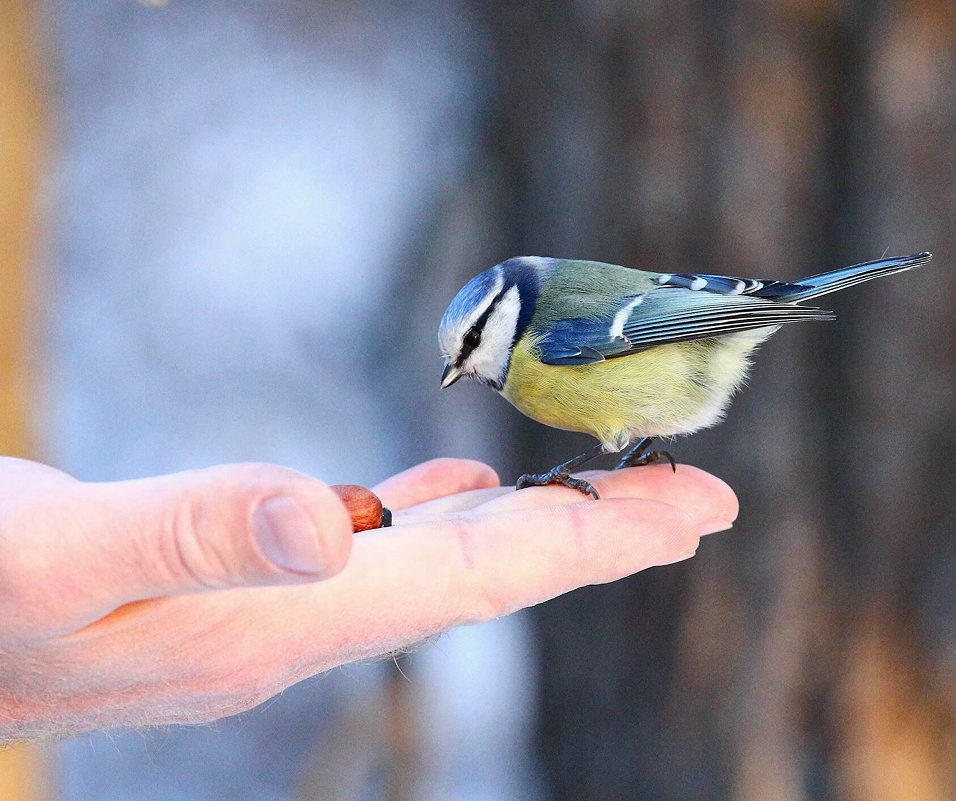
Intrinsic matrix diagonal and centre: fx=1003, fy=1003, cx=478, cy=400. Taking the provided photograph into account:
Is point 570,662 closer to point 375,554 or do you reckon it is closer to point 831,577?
point 831,577

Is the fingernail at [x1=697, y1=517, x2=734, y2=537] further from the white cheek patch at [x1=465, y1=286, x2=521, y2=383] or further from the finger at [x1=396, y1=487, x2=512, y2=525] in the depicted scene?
the white cheek patch at [x1=465, y1=286, x2=521, y2=383]

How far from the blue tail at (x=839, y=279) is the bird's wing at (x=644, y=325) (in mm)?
25

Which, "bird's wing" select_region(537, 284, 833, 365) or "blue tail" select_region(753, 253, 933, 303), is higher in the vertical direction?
"blue tail" select_region(753, 253, 933, 303)

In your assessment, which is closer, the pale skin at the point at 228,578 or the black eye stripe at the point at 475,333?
the pale skin at the point at 228,578

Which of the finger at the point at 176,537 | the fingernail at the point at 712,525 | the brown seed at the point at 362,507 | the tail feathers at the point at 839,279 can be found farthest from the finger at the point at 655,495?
the finger at the point at 176,537

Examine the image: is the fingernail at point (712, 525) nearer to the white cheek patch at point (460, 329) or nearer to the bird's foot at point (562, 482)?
the bird's foot at point (562, 482)

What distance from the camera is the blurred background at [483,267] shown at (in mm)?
1357

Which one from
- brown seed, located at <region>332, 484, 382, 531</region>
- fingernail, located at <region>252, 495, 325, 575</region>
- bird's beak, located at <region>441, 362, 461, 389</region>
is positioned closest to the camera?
fingernail, located at <region>252, 495, 325, 575</region>

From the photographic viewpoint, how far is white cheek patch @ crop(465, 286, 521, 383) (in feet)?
4.05

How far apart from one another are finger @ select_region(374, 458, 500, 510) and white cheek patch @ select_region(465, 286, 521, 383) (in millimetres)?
122

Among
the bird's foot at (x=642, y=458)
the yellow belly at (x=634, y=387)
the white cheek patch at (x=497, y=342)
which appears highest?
the white cheek patch at (x=497, y=342)

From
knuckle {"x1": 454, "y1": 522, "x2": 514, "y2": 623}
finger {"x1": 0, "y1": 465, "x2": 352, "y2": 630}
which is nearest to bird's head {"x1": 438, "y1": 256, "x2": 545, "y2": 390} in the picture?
knuckle {"x1": 454, "y1": 522, "x2": 514, "y2": 623}

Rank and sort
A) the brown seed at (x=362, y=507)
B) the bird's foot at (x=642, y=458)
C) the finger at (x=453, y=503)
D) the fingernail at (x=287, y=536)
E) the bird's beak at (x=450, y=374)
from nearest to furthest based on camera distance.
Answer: the fingernail at (x=287, y=536), the brown seed at (x=362, y=507), the finger at (x=453, y=503), the bird's beak at (x=450, y=374), the bird's foot at (x=642, y=458)

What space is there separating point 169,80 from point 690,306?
149 cm
